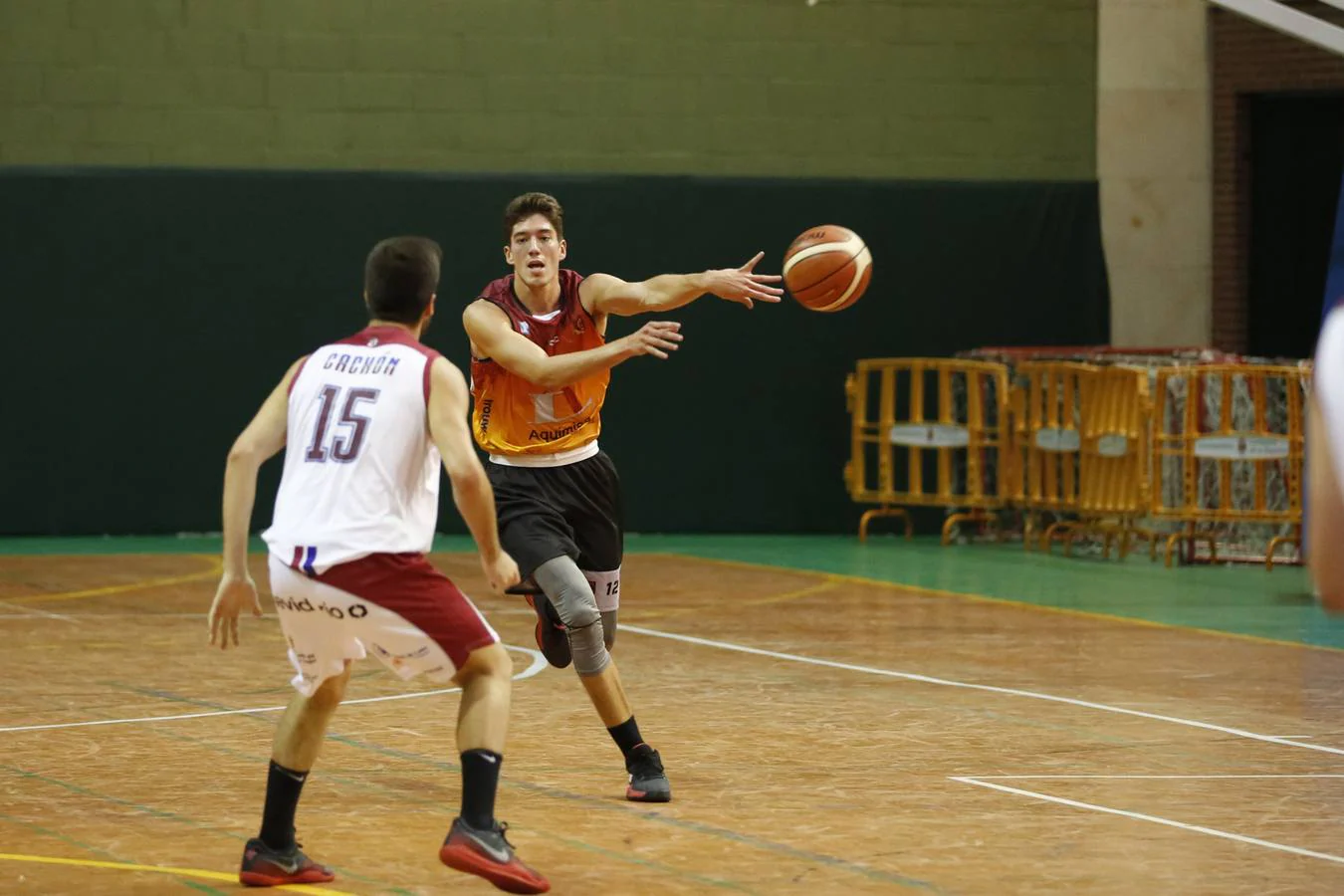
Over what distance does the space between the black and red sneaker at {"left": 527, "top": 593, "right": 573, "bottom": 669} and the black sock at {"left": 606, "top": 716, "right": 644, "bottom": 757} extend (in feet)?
1.12

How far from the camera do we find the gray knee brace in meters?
7.82

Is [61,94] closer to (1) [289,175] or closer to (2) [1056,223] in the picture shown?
(1) [289,175]

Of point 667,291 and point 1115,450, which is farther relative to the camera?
point 1115,450

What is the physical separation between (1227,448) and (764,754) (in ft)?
29.1

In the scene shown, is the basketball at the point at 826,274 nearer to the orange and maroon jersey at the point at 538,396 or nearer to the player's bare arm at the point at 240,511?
the orange and maroon jersey at the point at 538,396

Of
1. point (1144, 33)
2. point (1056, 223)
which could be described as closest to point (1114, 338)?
point (1056, 223)

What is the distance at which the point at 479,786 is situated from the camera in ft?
20.2

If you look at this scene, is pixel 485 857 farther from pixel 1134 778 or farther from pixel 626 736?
pixel 1134 778

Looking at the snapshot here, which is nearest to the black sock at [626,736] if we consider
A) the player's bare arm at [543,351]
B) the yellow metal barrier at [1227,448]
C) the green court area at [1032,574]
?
the player's bare arm at [543,351]

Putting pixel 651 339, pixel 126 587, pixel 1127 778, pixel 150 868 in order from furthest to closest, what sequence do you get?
pixel 126 587, pixel 1127 778, pixel 651 339, pixel 150 868

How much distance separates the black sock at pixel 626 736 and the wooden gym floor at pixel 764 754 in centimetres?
22

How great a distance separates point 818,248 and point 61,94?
1057 centimetres

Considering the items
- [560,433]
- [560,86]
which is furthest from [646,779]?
[560,86]

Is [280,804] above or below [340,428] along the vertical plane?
below
